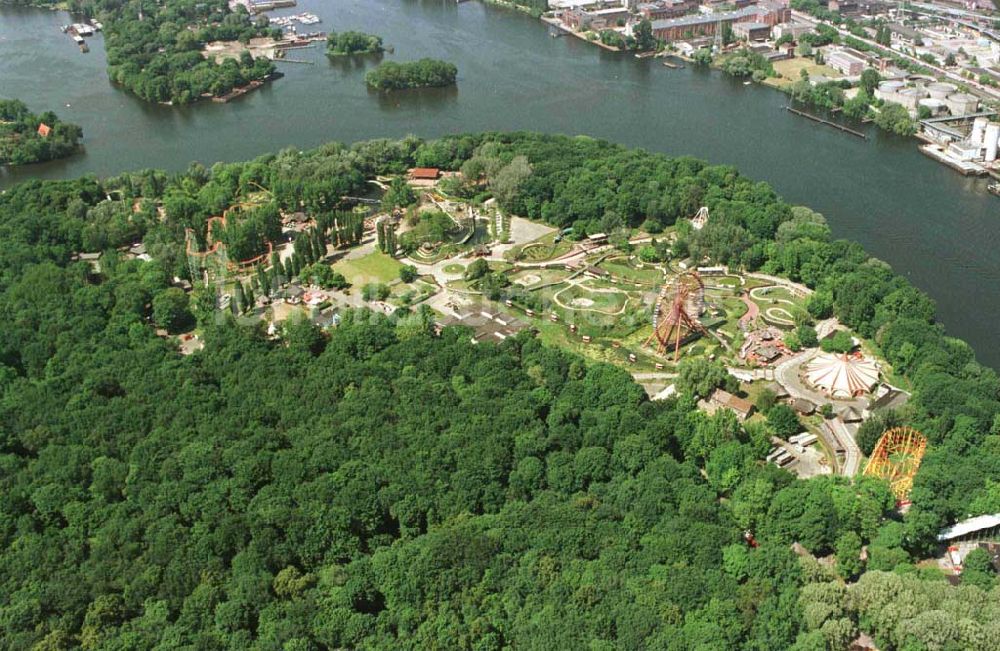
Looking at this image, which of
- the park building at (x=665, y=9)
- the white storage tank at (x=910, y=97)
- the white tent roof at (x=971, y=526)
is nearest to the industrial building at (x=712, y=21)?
the park building at (x=665, y=9)

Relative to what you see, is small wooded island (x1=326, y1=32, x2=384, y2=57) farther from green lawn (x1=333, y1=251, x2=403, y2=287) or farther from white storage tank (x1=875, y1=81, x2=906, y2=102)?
white storage tank (x1=875, y1=81, x2=906, y2=102)

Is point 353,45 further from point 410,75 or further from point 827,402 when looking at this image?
point 827,402

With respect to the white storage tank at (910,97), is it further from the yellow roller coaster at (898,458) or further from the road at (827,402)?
the yellow roller coaster at (898,458)

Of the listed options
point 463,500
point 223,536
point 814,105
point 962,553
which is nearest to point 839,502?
point 962,553

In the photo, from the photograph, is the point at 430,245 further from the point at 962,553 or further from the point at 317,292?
the point at 962,553

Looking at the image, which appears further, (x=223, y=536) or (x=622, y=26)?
(x=622, y=26)

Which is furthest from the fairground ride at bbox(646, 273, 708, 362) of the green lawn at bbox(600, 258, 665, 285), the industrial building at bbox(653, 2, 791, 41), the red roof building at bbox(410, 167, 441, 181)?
→ the industrial building at bbox(653, 2, 791, 41)
